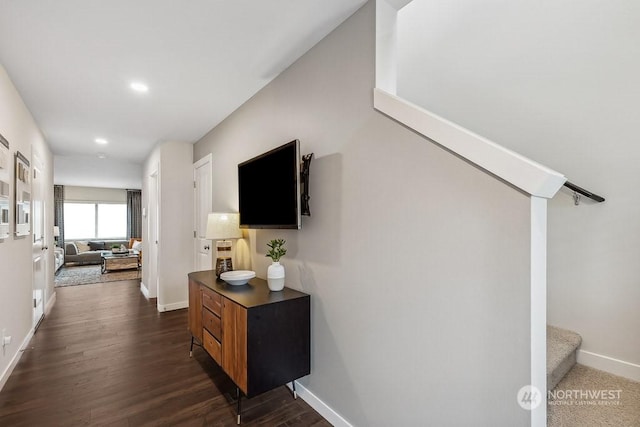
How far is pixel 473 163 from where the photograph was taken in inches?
49.6

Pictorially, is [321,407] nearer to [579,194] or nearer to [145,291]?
[579,194]

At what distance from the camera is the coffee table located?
24.9 feet

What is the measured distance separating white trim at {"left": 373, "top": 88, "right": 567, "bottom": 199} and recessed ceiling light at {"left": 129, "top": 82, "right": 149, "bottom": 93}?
2.18 metres

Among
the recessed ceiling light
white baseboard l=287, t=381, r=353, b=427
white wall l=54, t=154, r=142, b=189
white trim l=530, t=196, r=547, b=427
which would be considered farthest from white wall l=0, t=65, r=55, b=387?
white trim l=530, t=196, r=547, b=427

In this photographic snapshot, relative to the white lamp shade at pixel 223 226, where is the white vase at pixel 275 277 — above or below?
below

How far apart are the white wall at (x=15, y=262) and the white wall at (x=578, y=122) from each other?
146 inches

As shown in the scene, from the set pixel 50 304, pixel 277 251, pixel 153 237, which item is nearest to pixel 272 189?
pixel 277 251

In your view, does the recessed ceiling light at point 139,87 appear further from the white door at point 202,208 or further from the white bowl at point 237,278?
the white bowl at point 237,278

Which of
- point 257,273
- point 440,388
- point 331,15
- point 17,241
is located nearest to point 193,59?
point 331,15

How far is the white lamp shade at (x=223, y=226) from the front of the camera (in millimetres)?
2873

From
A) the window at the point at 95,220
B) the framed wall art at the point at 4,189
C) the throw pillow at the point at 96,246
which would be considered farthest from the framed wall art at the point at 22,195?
the window at the point at 95,220

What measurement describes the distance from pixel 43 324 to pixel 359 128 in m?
4.56

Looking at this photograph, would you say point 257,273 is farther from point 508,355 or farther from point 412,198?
point 508,355

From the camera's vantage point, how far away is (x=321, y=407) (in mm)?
2014
